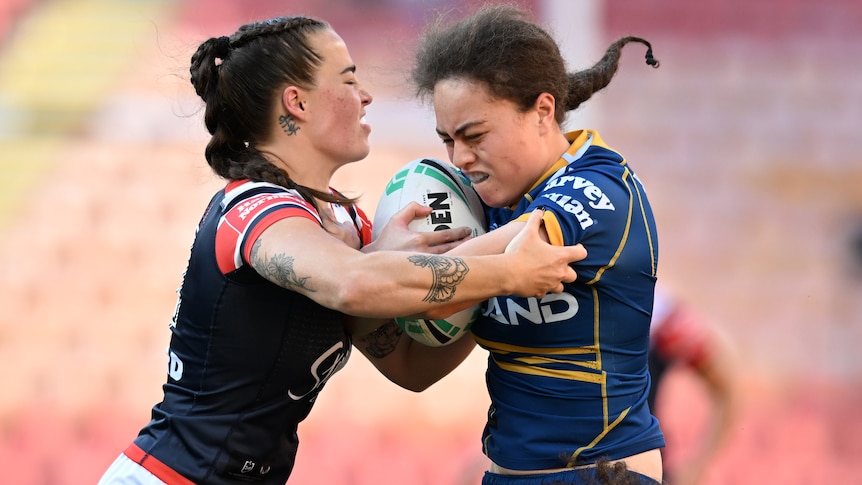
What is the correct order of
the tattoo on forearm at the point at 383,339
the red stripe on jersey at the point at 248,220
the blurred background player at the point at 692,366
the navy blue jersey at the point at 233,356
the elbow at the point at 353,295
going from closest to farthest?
the elbow at the point at 353,295 → the red stripe on jersey at the point at 248,220 → the navy blue jersey at the point at 233,356 → the tattoo on forearm at the point at 383,339 → the blurred background player at the point at 692,366

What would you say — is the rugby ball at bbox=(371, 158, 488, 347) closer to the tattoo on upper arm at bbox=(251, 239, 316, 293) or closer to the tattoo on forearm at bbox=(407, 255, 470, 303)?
the tattoo on forearm at bbox=(407, 255, 470, 303)

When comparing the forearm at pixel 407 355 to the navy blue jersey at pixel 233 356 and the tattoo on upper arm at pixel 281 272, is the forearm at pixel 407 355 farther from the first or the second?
the tattoo on upper arm at pixel 281 272

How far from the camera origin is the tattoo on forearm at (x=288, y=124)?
2.50 m

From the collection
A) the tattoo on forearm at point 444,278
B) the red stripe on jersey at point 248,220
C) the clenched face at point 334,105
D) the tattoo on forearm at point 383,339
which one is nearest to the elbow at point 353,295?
the tattoo on forearm at point 444,278

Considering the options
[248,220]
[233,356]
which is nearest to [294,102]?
[248,220]

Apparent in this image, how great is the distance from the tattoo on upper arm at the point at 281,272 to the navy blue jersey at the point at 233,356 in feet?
0.39

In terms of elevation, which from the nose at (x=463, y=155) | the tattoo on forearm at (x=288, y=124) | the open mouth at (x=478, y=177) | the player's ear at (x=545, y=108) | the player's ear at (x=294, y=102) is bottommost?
the open mouth at (x=478, y=177)

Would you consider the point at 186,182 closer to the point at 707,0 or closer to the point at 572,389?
the point at 707,0

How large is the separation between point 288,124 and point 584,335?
87 cm

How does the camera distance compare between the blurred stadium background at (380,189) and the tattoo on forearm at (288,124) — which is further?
the blurred stadium background at (380,189)

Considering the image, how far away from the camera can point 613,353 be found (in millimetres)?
2287

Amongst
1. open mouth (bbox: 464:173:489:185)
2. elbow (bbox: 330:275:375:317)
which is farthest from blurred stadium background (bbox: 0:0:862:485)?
elbow (bbox: 330:275:375:317)

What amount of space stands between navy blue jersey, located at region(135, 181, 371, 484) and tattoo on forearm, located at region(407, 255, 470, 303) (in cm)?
32

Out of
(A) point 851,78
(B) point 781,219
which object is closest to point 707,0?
(A) point 851,78
